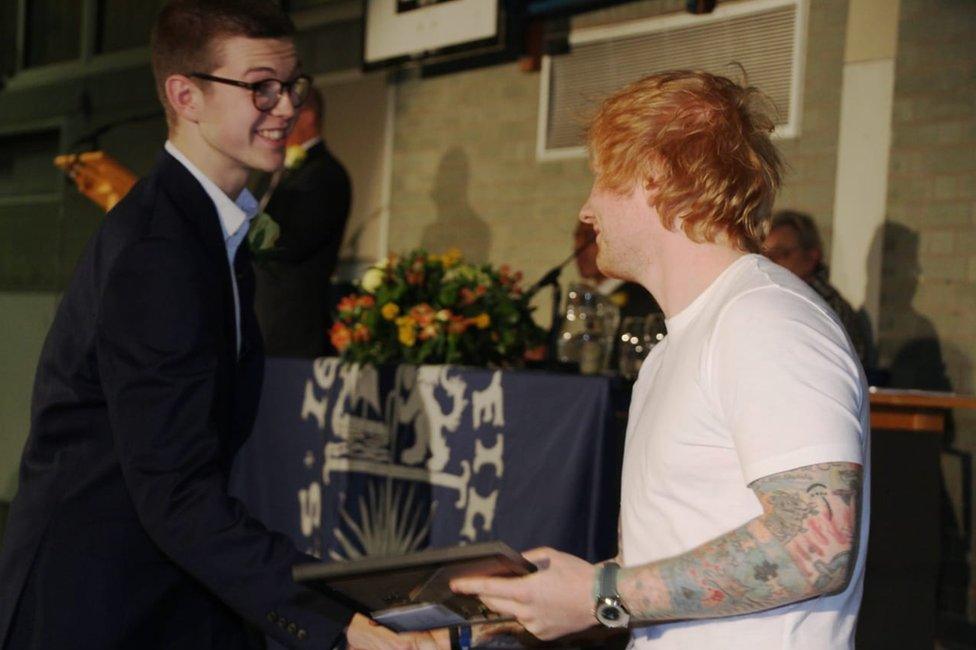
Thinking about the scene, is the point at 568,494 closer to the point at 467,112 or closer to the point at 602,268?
the point at 602,268

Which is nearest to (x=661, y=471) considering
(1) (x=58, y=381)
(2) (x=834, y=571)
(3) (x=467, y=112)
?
(2) (x=834, y=571)

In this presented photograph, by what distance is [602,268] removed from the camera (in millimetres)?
1591

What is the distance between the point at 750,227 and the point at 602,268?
0.21 meters

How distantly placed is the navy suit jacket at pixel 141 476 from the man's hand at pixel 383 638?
0.03 metres

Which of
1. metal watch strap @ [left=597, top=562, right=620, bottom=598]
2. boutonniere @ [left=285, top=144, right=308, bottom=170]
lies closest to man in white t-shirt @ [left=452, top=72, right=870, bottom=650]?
metal watch strap @ [left=597, top=562, right=620, bottom=598]

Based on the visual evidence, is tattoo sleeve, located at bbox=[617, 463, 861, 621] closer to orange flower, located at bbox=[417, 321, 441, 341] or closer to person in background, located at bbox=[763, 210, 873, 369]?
orange flower, located at bbox=[417, 321, 441, 341]

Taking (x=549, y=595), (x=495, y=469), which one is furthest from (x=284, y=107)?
(x=495, y=469)

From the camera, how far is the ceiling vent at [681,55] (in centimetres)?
510

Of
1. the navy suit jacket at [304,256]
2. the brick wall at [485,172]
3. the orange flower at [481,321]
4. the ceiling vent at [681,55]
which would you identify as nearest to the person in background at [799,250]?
the ceiling vent at [681,55]

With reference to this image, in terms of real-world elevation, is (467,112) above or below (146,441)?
above

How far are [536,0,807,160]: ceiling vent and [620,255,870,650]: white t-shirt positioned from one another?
323 cm

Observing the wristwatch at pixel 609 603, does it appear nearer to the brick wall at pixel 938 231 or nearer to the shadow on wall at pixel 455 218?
the brick wall at pixel 938 231

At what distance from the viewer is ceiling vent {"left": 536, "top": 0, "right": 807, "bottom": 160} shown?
16.7ft

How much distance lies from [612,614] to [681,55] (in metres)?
4.54
